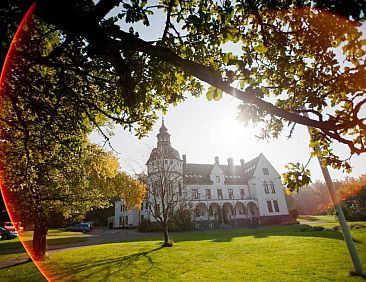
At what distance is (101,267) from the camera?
492 inches

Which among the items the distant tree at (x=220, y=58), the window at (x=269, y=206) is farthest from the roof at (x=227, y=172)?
the distant tree at (x=220, y=58)

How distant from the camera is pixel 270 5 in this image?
14.8 feet

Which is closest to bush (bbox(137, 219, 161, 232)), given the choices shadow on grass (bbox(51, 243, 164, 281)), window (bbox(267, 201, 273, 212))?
window (bbox(267, 201, 273, 212))

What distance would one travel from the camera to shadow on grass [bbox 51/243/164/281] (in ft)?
35.6

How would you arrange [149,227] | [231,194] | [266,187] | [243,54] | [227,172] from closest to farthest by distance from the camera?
1. [243,54]
2. [149,227]
3. [231,194]
4. [266,187]
5. [227,172]

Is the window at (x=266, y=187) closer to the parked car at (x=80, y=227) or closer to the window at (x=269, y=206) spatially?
the window at (x=269, y=206)

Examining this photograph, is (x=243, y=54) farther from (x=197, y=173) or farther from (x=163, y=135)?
(x=197, y=173)

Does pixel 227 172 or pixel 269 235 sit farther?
pixel 227 172

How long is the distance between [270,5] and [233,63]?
1435 mm

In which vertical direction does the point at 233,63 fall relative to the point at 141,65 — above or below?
below

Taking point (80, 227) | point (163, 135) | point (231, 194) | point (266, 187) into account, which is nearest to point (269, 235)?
point (163, 135)

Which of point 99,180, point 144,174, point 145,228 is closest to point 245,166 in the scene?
point 145,228

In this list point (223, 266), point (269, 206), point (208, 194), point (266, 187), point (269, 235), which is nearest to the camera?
point (223, 266)

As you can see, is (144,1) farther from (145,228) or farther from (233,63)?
(145,228)
